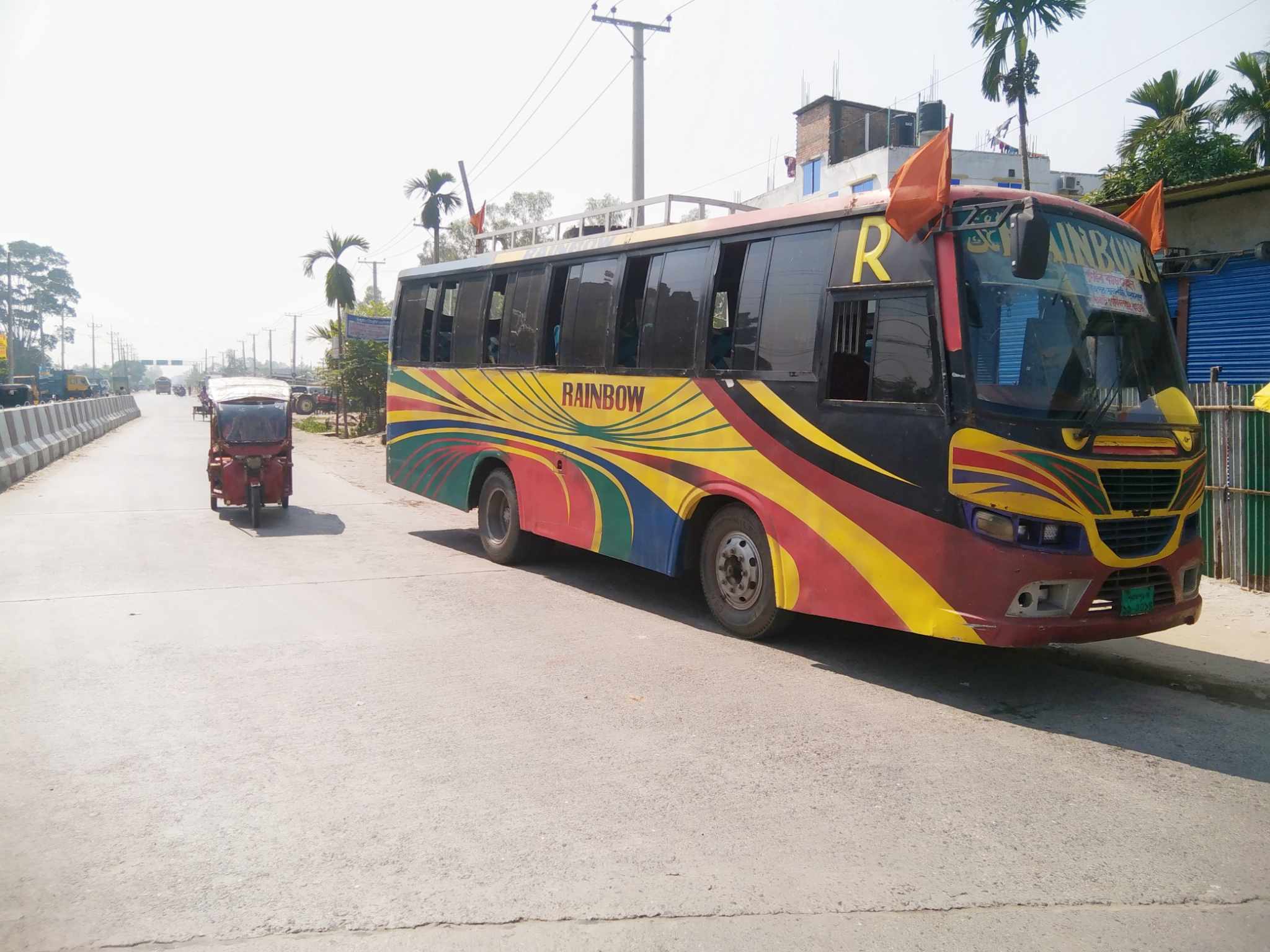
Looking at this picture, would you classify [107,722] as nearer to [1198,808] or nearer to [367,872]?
[367,872]

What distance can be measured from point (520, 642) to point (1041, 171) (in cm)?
3634

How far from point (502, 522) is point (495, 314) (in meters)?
2.25

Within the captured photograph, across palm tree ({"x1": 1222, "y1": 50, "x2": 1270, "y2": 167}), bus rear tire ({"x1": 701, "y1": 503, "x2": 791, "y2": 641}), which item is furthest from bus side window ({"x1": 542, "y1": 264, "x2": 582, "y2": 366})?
palm tree ({"x1": 1222, "y1": 50, "x2": 1270, "y2": 167})

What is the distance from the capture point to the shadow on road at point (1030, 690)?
5.46m

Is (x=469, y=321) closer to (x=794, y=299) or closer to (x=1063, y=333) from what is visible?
(x=794, y=299)

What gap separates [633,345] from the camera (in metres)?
8.88

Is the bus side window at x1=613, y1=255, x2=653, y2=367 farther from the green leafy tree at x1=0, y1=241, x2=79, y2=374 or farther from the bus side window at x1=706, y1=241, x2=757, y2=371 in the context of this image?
the green leafy tree at x1=0, y1=241, x2=79, y2=374

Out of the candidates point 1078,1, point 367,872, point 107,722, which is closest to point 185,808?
point 367,872

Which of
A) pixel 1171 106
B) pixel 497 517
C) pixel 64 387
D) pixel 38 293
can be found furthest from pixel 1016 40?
pixel 38 293

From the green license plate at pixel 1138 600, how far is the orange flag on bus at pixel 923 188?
251cm

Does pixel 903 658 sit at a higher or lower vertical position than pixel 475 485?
lower

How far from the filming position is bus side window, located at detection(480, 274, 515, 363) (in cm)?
1080

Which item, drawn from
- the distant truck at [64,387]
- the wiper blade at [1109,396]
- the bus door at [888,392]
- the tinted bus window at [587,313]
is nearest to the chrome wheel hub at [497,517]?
the tinted bus window at [587,313]

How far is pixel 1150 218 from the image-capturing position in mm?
7562
